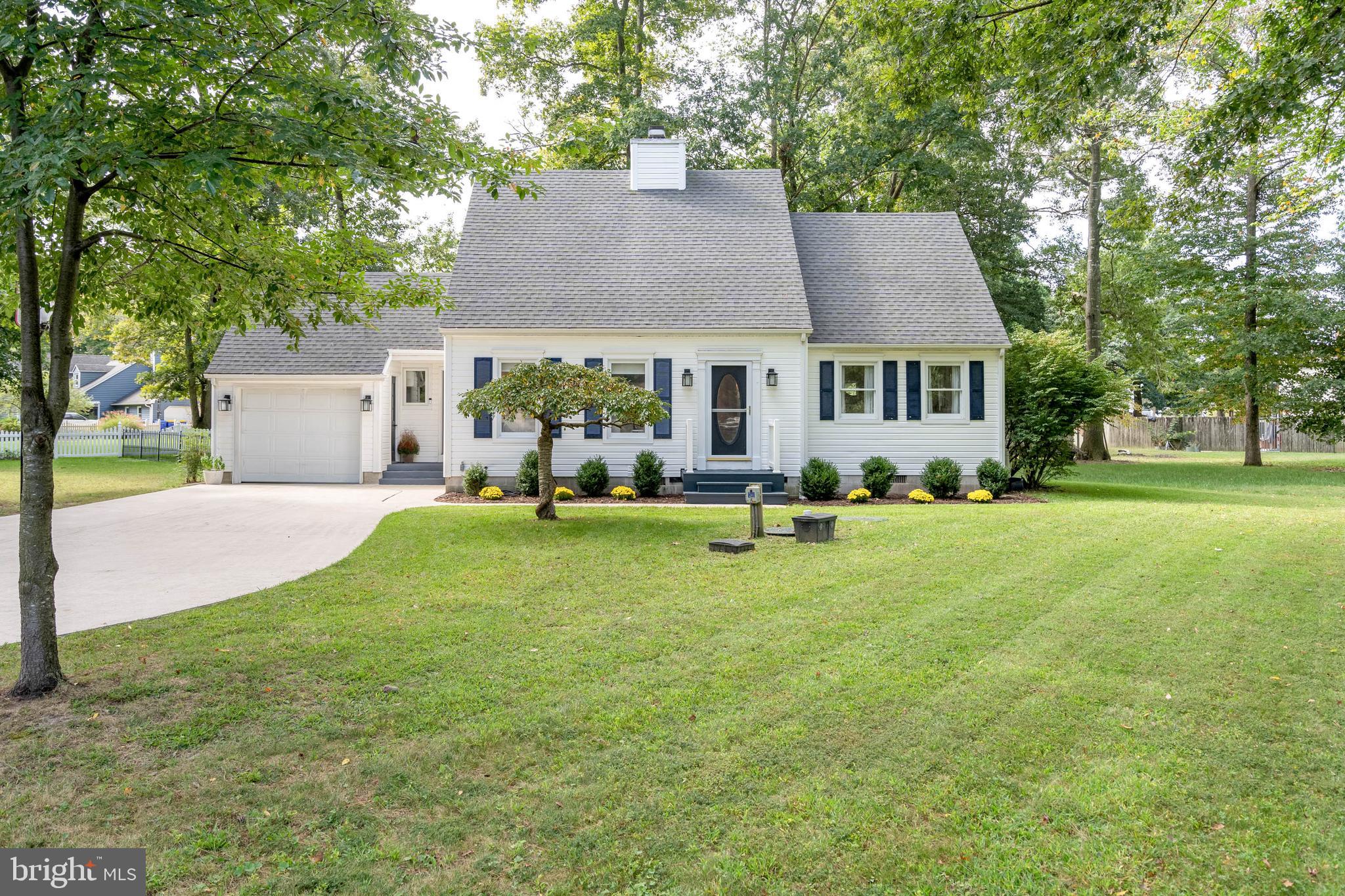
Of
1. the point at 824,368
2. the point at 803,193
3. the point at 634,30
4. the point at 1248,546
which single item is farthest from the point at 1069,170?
the point at 1248,546

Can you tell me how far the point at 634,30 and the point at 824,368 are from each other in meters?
15.5

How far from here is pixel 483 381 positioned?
15.3m

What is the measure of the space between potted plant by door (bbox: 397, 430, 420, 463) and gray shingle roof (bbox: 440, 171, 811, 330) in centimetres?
430

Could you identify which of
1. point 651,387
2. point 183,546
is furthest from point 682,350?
point 183,546

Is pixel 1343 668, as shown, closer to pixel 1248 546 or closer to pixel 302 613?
pixel 1248 546

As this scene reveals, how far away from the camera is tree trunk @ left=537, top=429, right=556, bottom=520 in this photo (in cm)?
1114

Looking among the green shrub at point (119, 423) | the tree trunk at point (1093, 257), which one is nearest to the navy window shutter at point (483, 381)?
the tree trunk at point (1093, 257)

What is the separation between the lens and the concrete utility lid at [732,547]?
8922 mm

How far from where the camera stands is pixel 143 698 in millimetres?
4391

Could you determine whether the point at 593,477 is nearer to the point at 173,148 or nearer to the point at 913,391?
the point at 913,391

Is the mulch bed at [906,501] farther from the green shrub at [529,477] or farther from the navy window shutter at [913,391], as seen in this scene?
the green shrub at [529,477]

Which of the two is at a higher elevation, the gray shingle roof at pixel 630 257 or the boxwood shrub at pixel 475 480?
the gray shingle roof at pixel 630 257

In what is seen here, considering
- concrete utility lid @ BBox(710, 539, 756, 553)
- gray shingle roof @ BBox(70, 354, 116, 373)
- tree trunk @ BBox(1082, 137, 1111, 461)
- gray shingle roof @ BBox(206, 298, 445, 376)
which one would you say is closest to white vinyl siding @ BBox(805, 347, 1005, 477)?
concrete utility lid @ BBox(710, 539, 756, 553)

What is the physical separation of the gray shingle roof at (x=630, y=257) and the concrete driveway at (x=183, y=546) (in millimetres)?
4618
